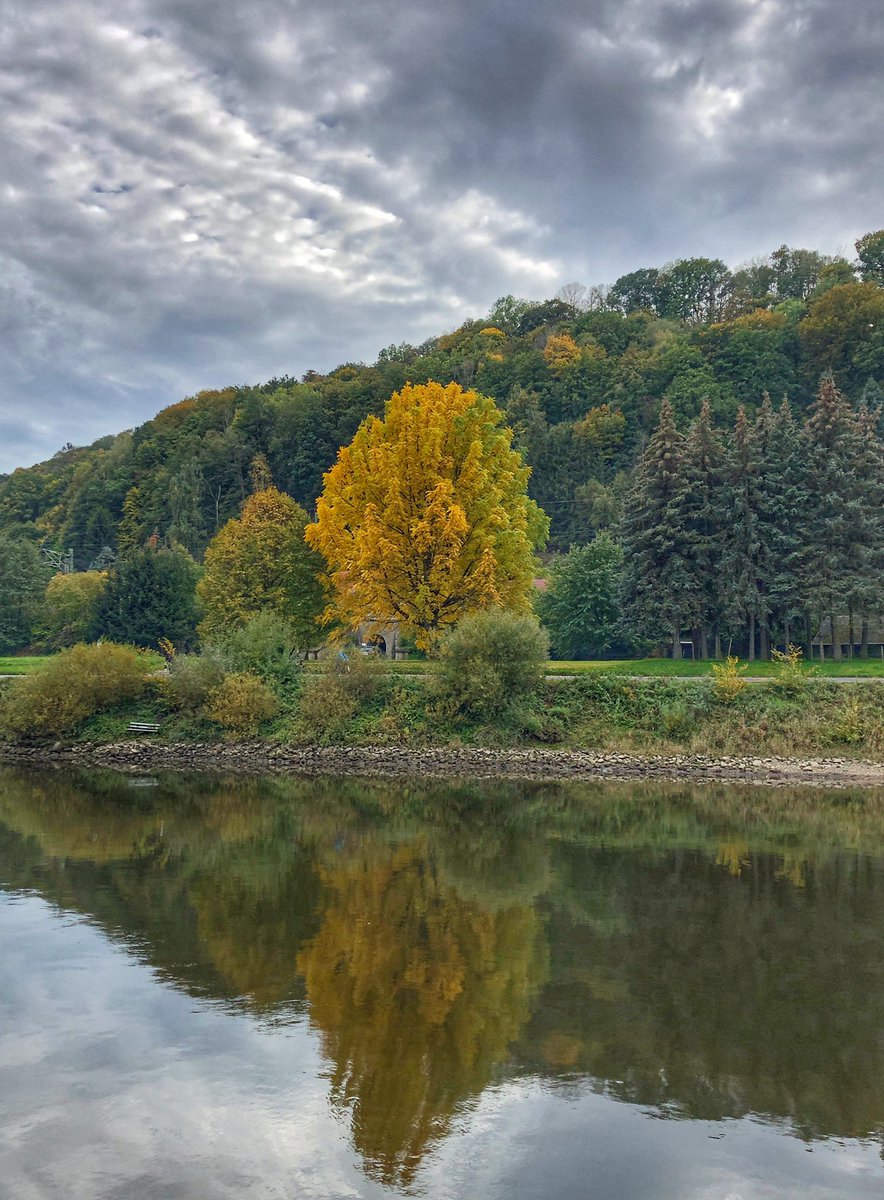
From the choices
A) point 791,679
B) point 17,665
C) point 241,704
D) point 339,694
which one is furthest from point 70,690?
point 791,679

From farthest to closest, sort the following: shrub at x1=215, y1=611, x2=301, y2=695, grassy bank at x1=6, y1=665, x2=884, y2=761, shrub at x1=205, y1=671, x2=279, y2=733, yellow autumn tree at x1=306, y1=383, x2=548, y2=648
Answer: shrub at x1=215, y1=611, x2=301, y2=695 → yellow autumn tree at x1=306, y1=383, x2=548, y2=648 → shrub at x1=205, y1=671, x2=279, y2=733 → grassy bank at x1=6, y1=665, x2=884, y2=761

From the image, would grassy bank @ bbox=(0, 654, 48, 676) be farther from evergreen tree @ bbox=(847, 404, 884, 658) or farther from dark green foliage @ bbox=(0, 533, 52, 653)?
evergreen tree @ bbox=(847, 404, 884, 658)

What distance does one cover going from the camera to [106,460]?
121 metres

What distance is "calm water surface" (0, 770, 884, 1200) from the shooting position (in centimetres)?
897

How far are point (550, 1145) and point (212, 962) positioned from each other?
7.01 m

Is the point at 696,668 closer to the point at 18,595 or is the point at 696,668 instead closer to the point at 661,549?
the point at 661,549

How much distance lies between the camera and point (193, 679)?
3900 centimetres

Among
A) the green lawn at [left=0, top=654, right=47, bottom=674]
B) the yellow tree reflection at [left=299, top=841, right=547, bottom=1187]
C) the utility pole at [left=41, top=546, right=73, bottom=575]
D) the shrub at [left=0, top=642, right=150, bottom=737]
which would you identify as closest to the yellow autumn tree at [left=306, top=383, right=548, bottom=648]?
the shrub at [left=0, top=642, right=150, bottom=737]

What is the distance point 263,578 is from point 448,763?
17955 millimetres

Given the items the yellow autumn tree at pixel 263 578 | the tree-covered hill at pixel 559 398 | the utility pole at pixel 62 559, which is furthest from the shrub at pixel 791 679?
the utility pole at pixel 62 559

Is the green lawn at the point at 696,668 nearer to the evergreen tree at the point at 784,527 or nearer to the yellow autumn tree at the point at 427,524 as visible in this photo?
the evergreen tree at the point at 784,527

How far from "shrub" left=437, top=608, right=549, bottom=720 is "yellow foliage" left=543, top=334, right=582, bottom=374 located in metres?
77.6

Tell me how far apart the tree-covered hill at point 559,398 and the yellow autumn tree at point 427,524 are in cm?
4872

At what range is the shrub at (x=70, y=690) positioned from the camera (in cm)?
3953
